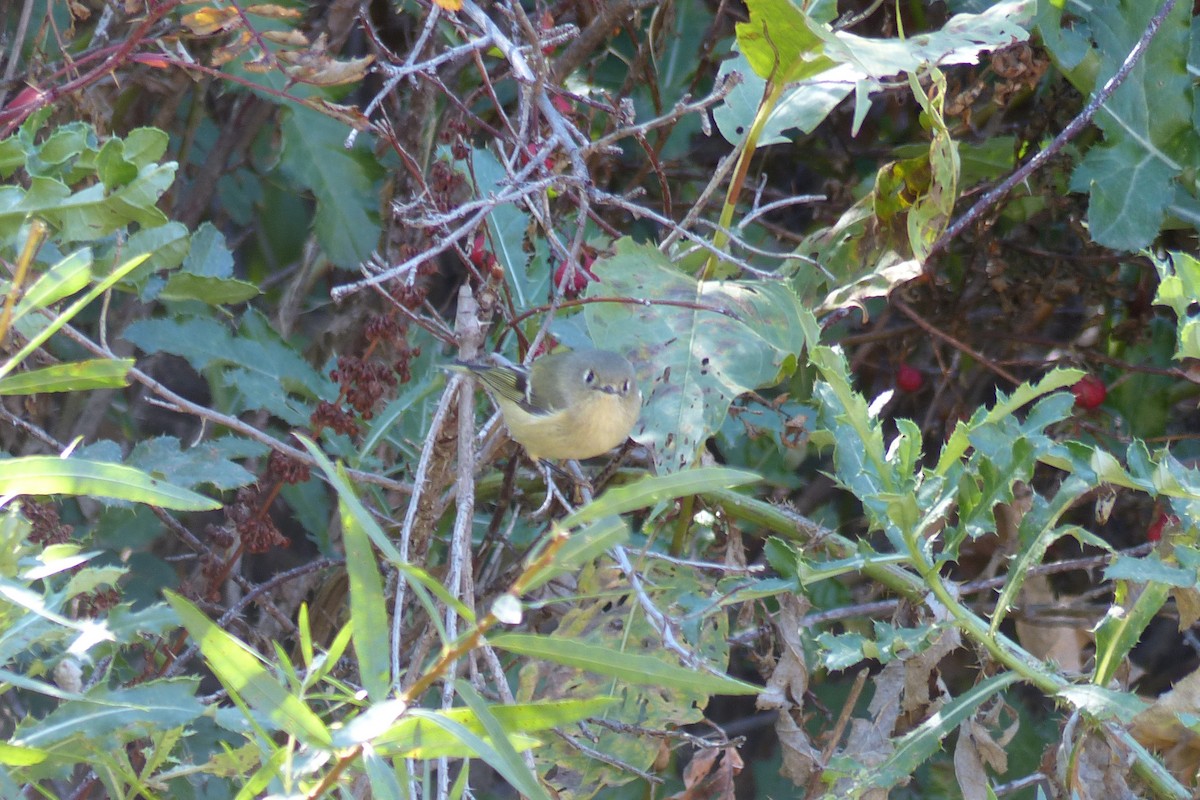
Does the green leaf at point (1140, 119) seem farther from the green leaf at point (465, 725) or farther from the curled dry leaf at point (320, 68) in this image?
the green leaf at point (465, 725)

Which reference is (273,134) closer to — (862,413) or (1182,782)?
(862,413)

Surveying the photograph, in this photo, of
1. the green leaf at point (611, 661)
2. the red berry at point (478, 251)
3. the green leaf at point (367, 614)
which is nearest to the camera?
the green leaf at point (611, 661)

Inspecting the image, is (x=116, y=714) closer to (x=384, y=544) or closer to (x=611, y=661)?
(x=384, y=544)

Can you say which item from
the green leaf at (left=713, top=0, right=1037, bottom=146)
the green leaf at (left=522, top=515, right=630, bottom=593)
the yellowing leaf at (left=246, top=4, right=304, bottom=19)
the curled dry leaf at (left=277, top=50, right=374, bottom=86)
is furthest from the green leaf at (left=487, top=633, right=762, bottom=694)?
the yellowing leaf at (left=246, top=4, right=304, bottom=19)

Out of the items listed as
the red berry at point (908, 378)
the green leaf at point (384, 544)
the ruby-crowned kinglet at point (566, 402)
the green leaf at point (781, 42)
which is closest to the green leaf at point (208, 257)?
the ruby-crowned kinglet at point (566, 402)

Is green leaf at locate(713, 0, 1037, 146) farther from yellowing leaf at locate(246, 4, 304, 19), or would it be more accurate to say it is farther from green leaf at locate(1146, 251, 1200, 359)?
yellowing leaf at locate(246, 4, 304, 19)

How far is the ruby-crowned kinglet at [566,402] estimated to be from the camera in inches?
105

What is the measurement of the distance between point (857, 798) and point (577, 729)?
0.58 meters

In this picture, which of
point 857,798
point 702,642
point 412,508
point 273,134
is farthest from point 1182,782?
point 273,134

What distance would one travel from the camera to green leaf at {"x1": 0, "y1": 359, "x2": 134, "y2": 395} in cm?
157

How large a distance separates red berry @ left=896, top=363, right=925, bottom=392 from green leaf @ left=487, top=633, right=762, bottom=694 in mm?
2295

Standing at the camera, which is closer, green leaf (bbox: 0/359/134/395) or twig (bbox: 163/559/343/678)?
green leaf (bbox: 0/359/134/395)

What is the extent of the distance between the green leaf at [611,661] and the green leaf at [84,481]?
433 millimetres

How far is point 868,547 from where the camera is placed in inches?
84.1
